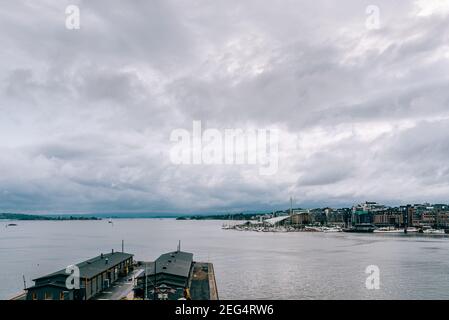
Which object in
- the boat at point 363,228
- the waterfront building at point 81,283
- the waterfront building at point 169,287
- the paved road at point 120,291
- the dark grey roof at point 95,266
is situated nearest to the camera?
the waterfront building at point 81,283

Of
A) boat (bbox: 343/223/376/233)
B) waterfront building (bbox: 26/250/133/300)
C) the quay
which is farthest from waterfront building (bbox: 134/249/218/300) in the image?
boat (bbox: 343/223/376/233)

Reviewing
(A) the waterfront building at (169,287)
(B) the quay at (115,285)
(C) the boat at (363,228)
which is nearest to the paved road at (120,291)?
(B) the quay at (115,285)

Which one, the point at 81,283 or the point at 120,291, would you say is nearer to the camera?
the point at 81,283

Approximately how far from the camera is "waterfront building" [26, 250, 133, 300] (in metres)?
25.9

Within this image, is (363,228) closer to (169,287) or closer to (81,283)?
(169,287)

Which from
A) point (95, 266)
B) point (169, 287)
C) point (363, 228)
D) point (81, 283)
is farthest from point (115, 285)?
point (363, 228)

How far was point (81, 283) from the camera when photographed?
27.6 m

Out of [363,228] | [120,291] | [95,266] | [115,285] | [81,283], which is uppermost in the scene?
[95,266]

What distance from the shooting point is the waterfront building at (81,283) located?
2591 cm

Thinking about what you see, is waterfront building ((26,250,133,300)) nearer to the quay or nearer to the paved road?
the quay

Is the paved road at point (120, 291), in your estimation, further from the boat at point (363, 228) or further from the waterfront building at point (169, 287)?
the boat at point (363, 228)
